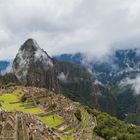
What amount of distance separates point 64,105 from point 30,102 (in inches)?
420

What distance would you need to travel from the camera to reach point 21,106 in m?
144

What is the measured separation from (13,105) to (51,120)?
1076 inches

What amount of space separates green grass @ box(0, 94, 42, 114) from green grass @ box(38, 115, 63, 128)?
7.06 metres

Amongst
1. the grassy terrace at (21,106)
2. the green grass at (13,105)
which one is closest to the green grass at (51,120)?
the grassy terrace at (21,106)

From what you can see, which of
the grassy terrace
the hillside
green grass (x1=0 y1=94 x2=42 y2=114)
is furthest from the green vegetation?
green grass (x1=0 y1=94 x2=42 y2=114)

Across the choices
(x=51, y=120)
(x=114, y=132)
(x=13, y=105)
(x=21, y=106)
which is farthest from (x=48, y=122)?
(x=13, y=105)

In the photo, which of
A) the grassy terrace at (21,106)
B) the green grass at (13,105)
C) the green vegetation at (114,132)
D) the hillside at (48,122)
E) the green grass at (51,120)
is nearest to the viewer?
the hillside at (48,122)

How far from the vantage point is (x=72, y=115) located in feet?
431

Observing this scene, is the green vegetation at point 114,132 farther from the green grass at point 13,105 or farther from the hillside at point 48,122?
the green grass at point 13,105

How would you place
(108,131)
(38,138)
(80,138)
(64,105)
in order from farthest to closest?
(64,105), (108,131), (80,138), (38,138)

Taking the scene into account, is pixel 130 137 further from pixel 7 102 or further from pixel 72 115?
pixel 7 102

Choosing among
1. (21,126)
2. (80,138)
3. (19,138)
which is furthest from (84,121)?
(19,138)

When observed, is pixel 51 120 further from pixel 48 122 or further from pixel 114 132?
pixel 114 132

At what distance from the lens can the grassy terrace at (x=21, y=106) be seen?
118 meters
